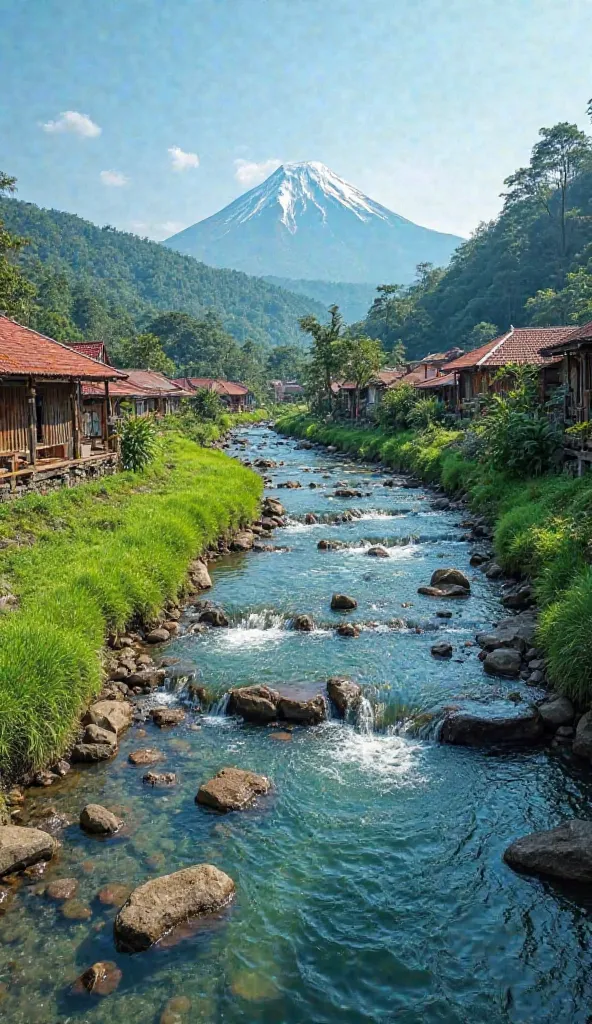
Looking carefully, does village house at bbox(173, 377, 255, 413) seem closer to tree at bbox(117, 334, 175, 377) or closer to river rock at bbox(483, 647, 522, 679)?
tree at bbox(117, 334, 175, 377)

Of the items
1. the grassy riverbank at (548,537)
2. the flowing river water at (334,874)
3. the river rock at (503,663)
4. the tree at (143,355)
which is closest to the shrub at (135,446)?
the grassy riverbank at (548,537)

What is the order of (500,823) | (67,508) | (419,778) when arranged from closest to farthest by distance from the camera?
(500,823) → (419,778) → (67,508)

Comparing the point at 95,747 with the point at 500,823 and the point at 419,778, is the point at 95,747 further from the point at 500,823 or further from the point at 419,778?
the point at 500,823

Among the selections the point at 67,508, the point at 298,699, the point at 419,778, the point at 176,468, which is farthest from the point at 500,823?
the point at 176,468

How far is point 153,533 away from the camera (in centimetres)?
1686

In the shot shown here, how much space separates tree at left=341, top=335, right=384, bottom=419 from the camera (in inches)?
2160

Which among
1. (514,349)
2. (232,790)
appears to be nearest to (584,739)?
(232,790)

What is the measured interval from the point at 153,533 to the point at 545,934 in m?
12.2

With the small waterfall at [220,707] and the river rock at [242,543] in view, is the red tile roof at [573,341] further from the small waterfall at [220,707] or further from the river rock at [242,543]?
the small waterfall at [220,707]

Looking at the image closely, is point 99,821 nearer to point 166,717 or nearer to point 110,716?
point 110,716

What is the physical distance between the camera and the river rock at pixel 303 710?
10.4 meters

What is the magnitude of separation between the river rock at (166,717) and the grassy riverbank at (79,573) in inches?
37.4

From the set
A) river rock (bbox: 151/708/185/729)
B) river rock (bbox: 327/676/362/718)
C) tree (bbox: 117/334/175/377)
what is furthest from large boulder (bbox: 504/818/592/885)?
tree (bbox: 117/334/175/377)

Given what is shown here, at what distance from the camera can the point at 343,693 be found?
1074cm
